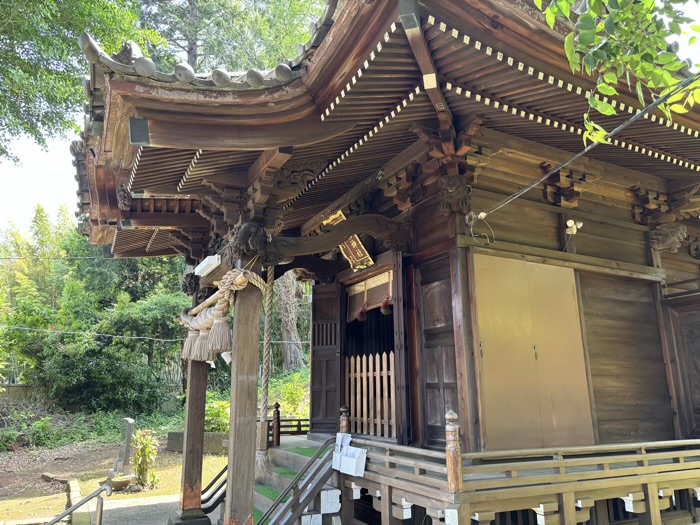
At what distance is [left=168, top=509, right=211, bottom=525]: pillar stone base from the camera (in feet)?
19.9

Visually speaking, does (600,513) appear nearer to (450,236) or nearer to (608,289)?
(608,289)

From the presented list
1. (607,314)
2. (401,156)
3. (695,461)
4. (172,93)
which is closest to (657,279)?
(607,314)

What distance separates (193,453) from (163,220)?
3.09m

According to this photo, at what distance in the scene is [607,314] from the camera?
602 cm

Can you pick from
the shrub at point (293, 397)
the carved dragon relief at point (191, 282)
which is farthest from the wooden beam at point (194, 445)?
the shrub at point (293, 397)

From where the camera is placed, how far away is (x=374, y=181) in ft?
19.0

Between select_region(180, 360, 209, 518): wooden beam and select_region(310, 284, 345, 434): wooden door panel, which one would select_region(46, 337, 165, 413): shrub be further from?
select_region(180, 360, 209, 518): wooden beam

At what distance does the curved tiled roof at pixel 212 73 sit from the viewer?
3.36 metres

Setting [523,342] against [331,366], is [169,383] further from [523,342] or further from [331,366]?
[523,342]

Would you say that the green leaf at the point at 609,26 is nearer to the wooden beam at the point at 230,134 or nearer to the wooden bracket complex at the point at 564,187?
the wooden beam at the point at 230,134

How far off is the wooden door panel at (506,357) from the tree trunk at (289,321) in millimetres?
17439

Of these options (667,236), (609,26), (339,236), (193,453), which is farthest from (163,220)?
(667,236)

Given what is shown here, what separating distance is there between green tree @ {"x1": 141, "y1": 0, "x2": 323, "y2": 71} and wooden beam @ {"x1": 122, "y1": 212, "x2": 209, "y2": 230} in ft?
40.6

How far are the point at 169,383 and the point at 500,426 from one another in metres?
17.9
